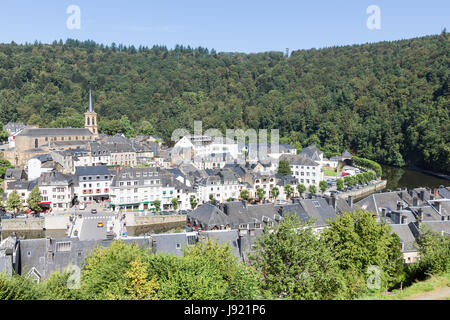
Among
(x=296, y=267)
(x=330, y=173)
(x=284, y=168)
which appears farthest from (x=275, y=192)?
(x=296, y=267)

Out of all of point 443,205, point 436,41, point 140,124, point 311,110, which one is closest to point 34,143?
point 140,124

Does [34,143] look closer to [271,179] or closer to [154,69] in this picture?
[271,179]

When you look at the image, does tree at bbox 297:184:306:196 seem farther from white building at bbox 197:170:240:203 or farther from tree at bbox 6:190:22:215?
tree at bbox 6:190:22:215

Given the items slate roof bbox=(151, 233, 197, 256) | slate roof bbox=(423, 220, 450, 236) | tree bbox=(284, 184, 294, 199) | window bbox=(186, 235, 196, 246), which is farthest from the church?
slate roof bbox=(423, 220, 450, 236)

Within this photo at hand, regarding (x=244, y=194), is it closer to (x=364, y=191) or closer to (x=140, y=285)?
(x=364, y=191)

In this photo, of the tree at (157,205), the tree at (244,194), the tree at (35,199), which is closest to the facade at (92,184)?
the tree at (35,199)
